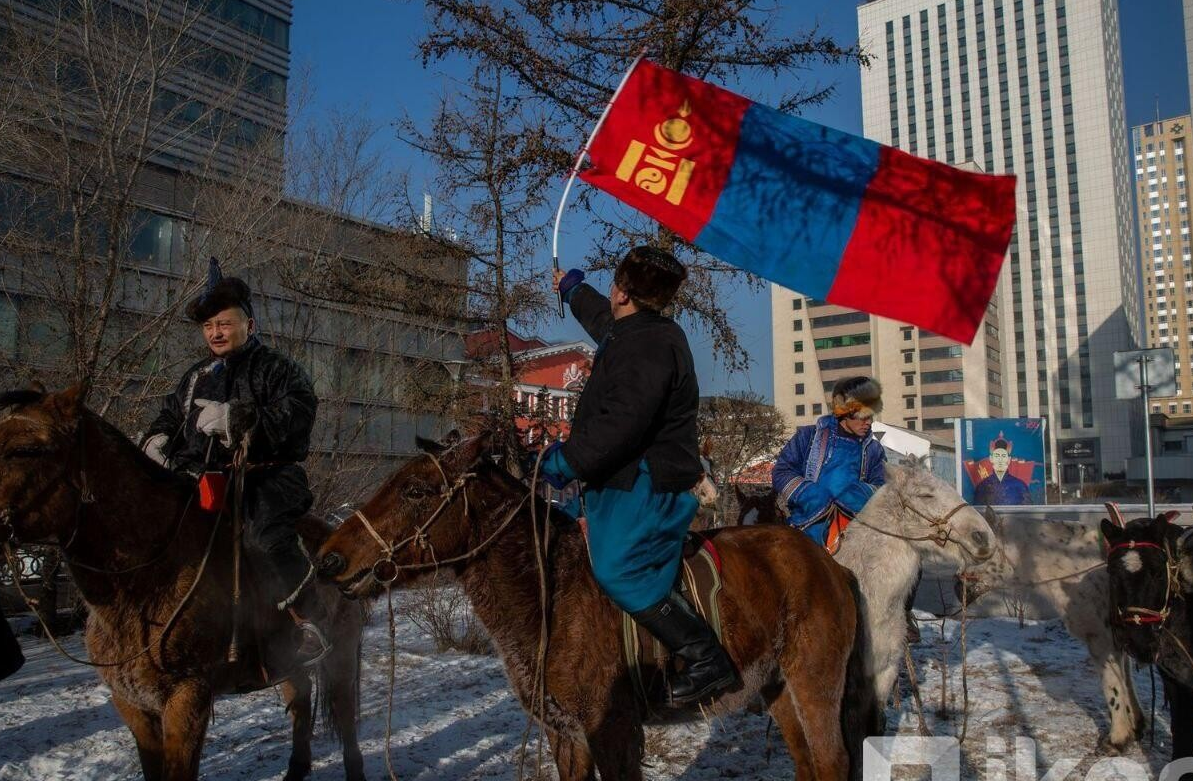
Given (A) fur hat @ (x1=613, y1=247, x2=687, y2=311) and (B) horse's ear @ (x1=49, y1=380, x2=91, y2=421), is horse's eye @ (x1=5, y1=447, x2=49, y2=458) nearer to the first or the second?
(B) horse's ear @ (x1=49, y1=380, x2=91, y2=421)

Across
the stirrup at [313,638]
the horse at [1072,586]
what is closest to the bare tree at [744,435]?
the horse at [1072,586]

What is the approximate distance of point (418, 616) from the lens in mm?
10109

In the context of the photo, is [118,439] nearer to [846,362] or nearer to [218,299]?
[218,299]

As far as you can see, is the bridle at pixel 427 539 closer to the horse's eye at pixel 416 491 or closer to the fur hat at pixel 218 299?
the horse's eye at pixel 416 491

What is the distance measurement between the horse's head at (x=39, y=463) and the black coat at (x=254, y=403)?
2.66 feet

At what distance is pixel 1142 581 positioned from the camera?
5172 millimetres

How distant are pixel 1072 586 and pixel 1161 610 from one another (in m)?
1.95

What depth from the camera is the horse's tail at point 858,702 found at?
428 centimetres

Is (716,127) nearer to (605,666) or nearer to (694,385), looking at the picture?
(694,385)

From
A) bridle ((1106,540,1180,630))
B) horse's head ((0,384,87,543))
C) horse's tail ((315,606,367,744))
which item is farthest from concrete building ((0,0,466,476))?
bridle ((1106,540,1180,630))

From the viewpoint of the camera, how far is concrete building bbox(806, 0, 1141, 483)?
9975 cm

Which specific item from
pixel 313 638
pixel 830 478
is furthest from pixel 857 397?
pixel 313 638

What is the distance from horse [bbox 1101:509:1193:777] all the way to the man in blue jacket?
1654mm

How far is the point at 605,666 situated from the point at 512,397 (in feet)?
21.1
